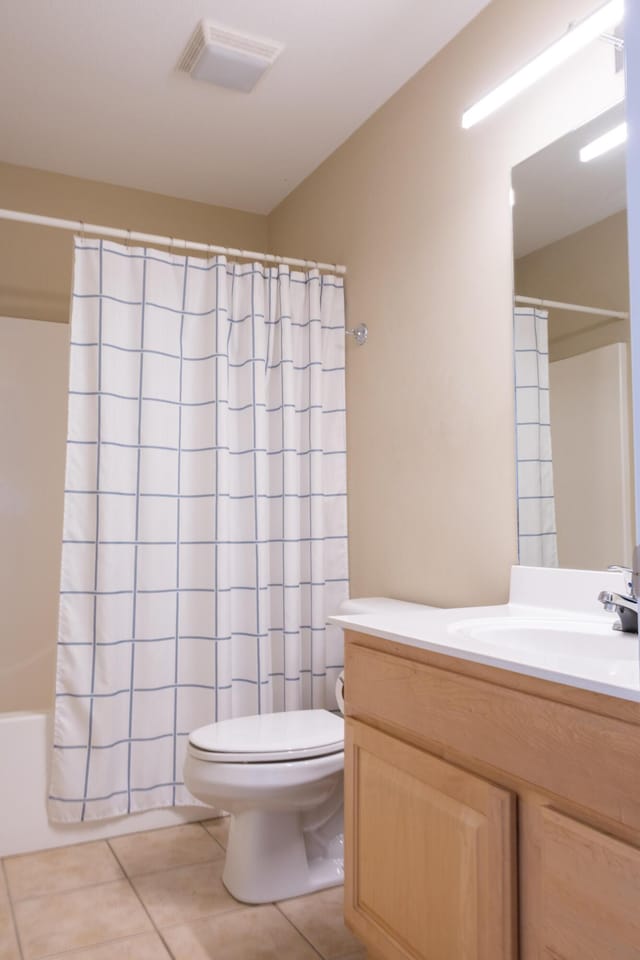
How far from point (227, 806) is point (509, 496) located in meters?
1.11

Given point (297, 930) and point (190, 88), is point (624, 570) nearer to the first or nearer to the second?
point (297, 930)

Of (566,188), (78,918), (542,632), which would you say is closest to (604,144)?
(566,188)

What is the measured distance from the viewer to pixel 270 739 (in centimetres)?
193

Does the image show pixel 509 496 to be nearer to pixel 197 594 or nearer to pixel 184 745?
pixel 197 594

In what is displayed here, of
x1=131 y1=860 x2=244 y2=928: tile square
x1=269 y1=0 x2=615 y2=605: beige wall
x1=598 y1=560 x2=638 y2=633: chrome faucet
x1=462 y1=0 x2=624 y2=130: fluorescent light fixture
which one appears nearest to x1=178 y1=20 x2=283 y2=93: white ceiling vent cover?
x1=269 y1=0 x2=615 y2=605: beige wall

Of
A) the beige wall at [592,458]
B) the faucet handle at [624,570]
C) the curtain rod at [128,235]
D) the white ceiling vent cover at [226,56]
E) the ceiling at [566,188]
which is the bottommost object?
the faucet handle at [624,570]

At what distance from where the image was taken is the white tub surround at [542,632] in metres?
1.02

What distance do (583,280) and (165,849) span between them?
6.67ft

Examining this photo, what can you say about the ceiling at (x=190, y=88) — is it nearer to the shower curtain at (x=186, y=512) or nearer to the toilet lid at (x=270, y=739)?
the shower curtain at (x=186, y=512)

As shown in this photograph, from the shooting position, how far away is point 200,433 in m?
2.53

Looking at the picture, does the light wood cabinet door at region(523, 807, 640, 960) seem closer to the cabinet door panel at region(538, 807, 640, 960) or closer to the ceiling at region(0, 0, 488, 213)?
the cabinet door panel at region(538, 807, 640, 960)

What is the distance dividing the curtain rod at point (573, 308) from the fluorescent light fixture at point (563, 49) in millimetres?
472

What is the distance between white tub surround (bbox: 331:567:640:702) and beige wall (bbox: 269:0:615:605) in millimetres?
196

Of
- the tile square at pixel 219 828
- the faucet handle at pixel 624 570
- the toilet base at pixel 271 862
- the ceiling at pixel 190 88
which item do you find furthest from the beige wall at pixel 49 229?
the faucet handle at pixel 624 570
